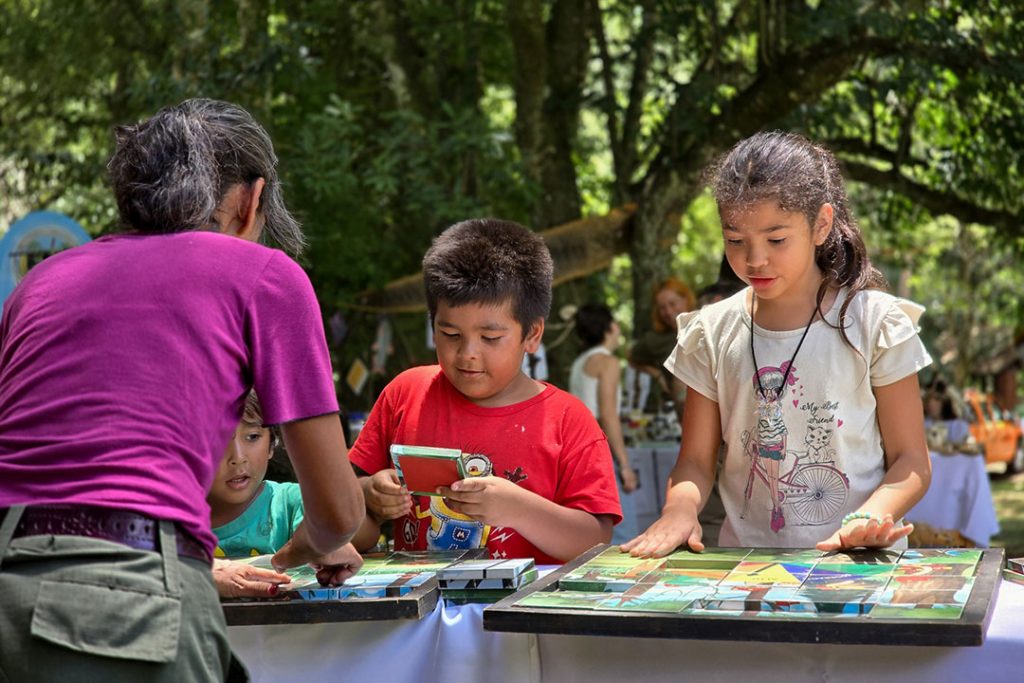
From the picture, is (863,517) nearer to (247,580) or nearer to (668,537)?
(668,537)

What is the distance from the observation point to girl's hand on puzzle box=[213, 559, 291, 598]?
2.17 meters

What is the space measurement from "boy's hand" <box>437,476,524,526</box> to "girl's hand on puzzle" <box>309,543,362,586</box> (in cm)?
35

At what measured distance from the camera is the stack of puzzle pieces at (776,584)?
6.18ft

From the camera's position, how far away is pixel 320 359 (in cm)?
179

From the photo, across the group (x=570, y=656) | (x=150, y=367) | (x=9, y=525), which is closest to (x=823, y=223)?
(x=570, y=656)

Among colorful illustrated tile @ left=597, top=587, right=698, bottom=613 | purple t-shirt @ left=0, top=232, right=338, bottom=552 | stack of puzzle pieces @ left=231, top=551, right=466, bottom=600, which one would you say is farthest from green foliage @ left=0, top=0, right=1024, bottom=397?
purple t-shirt @ left=0, top=232, right=338, bottom=552

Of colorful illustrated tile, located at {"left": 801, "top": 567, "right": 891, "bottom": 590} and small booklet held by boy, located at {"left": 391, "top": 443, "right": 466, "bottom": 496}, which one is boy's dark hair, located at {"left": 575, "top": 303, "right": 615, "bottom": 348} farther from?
colorful illustrated tile, located at {"left": 801, "top": 567, "right": 891, "bottom": 590}

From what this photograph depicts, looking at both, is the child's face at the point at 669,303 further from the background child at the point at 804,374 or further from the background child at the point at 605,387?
the background child at the point at 804,374

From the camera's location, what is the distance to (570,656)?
6.97 ft

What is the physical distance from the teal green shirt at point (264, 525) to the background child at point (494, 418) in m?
0.19

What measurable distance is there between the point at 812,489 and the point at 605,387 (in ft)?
13.8

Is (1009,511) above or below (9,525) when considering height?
below

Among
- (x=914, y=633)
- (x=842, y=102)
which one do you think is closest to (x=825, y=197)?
(x=914, y=633)

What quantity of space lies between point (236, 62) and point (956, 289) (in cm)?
1532
